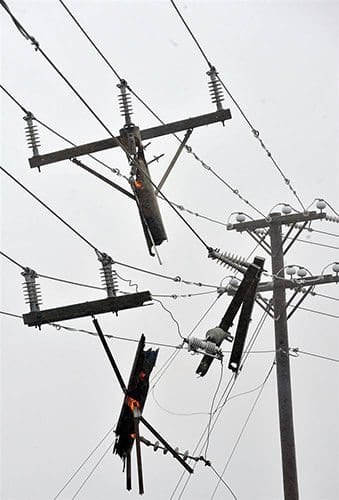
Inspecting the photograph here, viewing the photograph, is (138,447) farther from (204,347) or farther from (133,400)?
(204,347)

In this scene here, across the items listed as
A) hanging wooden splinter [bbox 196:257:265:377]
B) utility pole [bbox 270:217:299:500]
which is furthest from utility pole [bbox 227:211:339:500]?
hanging wooden splinter [bbox 196:257:265:377]

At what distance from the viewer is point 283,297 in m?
19.0

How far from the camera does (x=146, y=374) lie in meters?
13.6

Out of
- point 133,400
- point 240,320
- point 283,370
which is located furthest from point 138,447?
→ point 283,370

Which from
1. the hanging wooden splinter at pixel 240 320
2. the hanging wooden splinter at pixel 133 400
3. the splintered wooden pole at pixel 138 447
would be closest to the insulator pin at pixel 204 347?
the hanging wooden splinter at pixel 240 320

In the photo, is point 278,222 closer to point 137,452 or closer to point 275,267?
point 275,267

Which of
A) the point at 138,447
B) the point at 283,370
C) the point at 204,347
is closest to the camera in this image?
the point at 138,447

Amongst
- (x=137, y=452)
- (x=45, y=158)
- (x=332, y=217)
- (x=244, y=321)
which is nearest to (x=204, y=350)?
(x=244, y=321)

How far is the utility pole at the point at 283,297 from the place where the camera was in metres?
17.9

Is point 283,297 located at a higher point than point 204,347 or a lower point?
higher

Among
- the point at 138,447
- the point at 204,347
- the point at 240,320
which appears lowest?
the point at 138,447

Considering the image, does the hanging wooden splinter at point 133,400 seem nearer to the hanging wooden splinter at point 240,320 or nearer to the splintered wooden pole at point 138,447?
the splintered wooden pole at point 138,447

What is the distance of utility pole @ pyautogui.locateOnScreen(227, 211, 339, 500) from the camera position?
1792cm

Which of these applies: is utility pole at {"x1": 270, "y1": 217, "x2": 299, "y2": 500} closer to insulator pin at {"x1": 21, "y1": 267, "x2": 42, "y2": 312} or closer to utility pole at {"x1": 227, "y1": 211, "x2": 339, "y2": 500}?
utility pole at {"x1": 227, "y1": 211, "x2": 339, "y2": 500}
